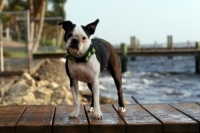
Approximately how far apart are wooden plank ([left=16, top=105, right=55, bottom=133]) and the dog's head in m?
0.81

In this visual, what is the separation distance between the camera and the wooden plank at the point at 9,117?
3998 millimetres

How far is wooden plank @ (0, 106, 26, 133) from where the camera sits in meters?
4.00

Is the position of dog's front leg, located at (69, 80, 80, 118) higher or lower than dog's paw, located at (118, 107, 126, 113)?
higher

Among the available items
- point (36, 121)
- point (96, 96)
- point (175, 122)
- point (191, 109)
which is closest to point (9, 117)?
point (36, 121)

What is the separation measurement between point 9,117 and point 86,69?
1.09 metres

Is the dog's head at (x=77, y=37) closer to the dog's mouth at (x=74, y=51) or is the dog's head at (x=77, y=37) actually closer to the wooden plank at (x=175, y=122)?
the dog's mouth at (x=74, y=51)

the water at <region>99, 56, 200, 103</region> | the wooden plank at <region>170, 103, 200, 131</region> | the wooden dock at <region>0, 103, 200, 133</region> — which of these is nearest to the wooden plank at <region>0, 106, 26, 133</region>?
the wooden dock at <region>0, 103, 200, 133</region>

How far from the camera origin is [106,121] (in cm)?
418

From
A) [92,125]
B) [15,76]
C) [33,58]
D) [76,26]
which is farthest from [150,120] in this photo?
[33,58]

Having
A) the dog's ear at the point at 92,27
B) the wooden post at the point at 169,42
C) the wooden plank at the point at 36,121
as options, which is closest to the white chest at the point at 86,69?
the dog's ear at the point at 92,27

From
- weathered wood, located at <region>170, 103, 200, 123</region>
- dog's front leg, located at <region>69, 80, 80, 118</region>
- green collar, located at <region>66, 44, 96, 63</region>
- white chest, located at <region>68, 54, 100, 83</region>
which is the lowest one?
weathered wood, located at <region>170, 103, 200, 123</region>

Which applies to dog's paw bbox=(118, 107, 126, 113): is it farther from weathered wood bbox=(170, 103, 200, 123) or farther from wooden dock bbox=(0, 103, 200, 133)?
weathered wood bbox=(170, 103, 200, 123)

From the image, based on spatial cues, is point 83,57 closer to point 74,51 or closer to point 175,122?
point 74,51

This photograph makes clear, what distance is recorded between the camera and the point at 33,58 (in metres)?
27.9
